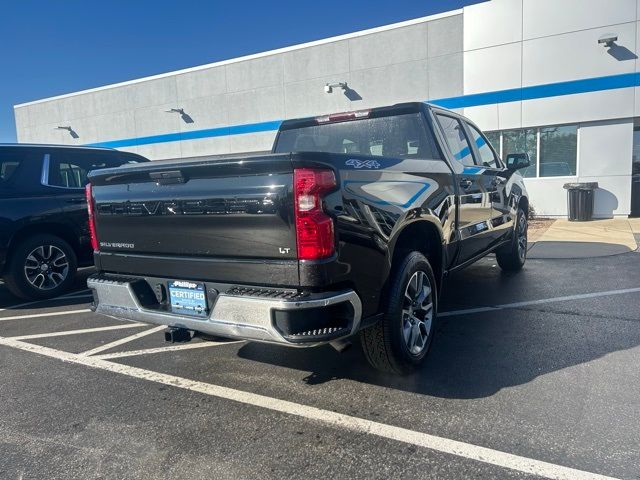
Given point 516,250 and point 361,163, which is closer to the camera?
point 361,163

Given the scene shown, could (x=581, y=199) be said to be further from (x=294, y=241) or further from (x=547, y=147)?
(x=294, y=241)

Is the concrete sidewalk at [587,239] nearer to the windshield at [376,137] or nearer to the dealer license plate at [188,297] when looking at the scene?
the windshield at [376,137]

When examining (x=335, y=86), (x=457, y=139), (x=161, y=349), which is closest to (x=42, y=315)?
(x=161, y=349)

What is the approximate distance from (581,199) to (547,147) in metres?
1.87

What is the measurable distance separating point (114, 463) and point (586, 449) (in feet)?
8.08

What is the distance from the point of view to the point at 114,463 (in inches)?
101

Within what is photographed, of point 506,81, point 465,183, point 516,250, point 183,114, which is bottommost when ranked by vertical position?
point 516,250

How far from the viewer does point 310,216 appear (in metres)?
2.58

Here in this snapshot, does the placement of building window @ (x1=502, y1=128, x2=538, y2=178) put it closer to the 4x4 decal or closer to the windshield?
the windshield

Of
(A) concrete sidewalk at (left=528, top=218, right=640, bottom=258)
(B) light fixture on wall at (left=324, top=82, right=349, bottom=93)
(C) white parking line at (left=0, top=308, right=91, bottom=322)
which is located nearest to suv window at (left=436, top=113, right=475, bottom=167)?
(A) concrete sidewalk at (left=528, top=218, right=640, bottom=258)

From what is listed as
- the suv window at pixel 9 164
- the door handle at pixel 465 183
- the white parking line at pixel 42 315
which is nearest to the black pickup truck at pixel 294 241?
the door handle at pixel 465 183

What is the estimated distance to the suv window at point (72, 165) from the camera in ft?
20.6

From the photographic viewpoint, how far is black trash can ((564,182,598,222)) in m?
12.8

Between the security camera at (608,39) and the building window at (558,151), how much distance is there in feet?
7.13
